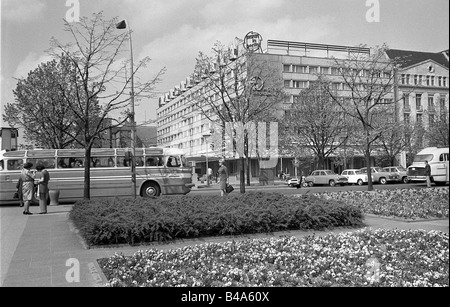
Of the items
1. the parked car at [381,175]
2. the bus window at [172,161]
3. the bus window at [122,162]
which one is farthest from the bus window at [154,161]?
the parked car at [381,175]

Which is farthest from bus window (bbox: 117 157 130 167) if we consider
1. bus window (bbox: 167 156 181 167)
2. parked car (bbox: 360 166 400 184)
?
parked car (bbox: 360 166 400 184)

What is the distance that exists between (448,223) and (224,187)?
14.3 m

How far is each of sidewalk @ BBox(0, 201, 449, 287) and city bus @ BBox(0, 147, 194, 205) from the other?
9512 millimetres

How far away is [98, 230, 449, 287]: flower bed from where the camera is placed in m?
4.54

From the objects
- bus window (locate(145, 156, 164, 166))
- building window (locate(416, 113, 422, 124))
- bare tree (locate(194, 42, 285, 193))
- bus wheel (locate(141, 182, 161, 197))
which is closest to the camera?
building window (locate(416, 113, 422, 124))

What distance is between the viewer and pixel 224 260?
19.5ft

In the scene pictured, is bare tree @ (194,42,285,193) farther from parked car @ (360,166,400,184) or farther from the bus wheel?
parked car @ (360,166,400,184)

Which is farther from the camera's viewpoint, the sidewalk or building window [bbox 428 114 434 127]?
the sidewalk

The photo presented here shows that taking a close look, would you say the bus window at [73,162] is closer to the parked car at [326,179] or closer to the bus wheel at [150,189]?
the bus wheel at [150,189]

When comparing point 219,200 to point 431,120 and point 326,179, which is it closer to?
point 431,120

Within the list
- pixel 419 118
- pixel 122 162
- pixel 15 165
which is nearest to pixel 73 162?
pixel 122 162

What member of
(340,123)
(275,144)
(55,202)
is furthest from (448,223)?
(275,144)

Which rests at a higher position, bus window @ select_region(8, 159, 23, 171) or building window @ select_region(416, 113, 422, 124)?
building window @ select_region(416, 113, 422, 124)

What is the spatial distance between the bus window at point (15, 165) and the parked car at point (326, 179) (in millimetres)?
24895
